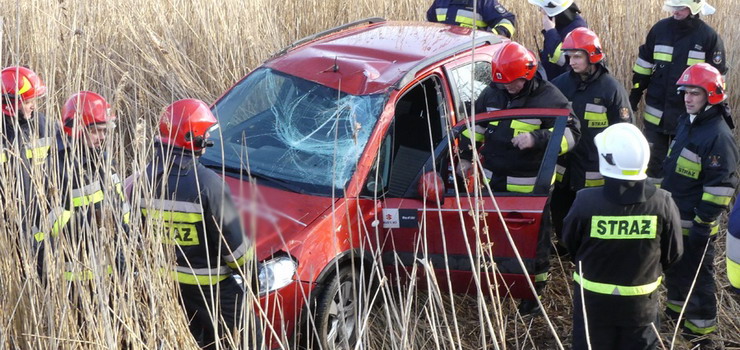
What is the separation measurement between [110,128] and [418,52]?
288 centimetres

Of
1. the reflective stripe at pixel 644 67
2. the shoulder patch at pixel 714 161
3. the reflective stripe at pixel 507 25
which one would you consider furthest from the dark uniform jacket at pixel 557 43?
the shoulder patch at pixel 714 161

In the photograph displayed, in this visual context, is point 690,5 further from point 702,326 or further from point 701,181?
point 702,326

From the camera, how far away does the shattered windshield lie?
4504 mm

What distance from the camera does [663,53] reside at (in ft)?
21.9

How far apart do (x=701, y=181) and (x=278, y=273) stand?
95.8 inches

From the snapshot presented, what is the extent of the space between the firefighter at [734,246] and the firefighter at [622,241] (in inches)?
19.3

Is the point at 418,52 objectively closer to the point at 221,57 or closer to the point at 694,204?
the point at 694,204

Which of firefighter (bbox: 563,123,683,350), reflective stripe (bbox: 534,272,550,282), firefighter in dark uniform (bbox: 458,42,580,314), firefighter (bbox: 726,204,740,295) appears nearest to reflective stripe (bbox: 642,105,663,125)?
firefighter in dark uniform (bbox: 458,42,580,314)

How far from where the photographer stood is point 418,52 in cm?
516

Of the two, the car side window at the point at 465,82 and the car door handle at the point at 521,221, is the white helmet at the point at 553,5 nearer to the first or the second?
the car side window at the point at 465,82

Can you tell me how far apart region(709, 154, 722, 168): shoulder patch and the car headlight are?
7.64 ft

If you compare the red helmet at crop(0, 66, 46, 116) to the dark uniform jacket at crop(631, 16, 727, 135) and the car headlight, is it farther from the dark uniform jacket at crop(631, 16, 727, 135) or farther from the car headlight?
the dark uniform jacket at crop(631, 16, 727, 135)

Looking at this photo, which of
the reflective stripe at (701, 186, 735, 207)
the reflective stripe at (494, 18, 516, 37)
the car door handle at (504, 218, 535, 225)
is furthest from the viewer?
the reflective stripe at (494, 18, 516, 37)

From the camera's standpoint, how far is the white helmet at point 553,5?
22.6 feet
